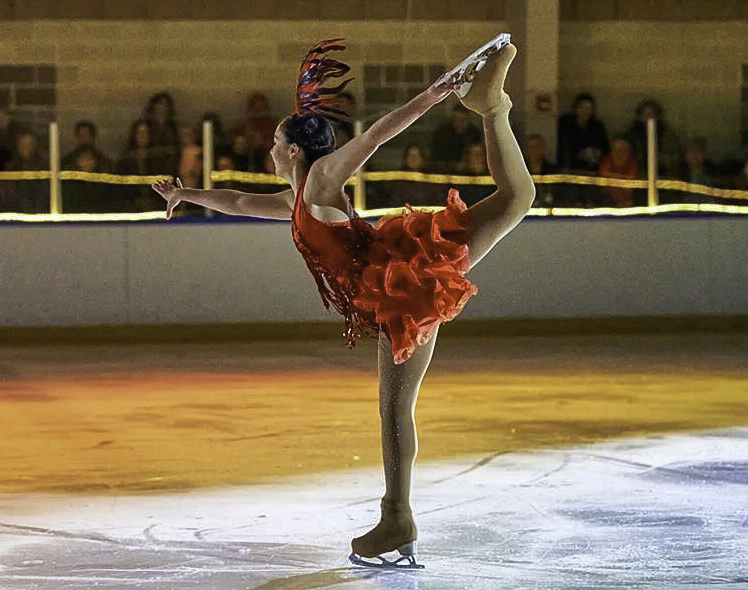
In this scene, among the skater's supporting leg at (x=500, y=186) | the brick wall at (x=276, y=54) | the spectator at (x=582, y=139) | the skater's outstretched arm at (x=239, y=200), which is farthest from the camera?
the brick wall at (x=276, y=54)

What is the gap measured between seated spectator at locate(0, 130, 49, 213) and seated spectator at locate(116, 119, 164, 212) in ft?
1.86

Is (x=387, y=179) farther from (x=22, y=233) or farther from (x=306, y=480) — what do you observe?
(x=306, y=480)

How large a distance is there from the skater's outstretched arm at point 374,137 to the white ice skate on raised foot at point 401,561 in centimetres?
111

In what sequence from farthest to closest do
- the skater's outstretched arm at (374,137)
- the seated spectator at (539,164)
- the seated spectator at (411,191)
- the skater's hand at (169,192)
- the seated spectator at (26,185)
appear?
the seated spectator at (539,164) < the seated spectator at (411,191) < the seated spectator at (26,185) < the skater's hand at (169,192) < the skater's outstretched arm at (374,137)

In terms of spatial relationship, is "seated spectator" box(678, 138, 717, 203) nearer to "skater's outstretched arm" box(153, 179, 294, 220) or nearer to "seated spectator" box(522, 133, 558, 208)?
"seated spectator" box(522, 133, 558, 208)

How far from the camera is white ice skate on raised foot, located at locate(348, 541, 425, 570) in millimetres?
4848

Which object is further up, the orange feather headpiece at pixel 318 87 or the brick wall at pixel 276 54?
the brick wall at pixel 276 54

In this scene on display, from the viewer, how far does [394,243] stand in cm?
482

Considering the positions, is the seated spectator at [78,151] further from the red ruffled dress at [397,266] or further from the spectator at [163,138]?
the red ruffled dress at [397,266]

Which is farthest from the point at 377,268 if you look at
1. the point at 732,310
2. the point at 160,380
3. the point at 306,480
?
the point at 732,310

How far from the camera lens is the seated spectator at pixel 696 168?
12.6 m

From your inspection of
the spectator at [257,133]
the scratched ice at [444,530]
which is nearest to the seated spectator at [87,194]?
the spectator at [257,133]

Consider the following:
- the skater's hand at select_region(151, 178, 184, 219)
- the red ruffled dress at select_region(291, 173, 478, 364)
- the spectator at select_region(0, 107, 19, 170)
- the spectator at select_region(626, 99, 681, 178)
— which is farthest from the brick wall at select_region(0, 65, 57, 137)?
the red ruffled dress at select_region(291, 173, 478, 364)

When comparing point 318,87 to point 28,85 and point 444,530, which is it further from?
point 28,85
